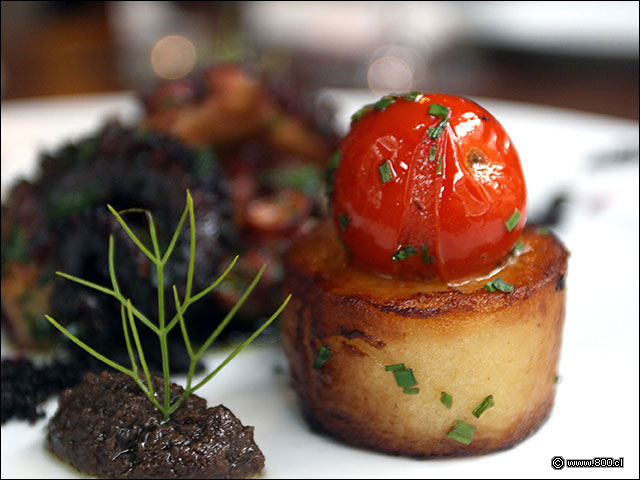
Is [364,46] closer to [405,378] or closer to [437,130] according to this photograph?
[437,130]

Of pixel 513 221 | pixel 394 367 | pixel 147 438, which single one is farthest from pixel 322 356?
pixel 513 221

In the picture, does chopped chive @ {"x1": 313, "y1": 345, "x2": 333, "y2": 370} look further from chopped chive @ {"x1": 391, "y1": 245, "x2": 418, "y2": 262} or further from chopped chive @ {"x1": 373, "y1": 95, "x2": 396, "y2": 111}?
chopped chive @ {"x1": 373, "y1": 95, "x2": 396, "y2": 111}

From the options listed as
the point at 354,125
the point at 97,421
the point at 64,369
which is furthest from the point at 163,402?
the point at 354,125

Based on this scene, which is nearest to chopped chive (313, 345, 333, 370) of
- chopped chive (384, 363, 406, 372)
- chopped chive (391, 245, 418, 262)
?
chopped chive (384, 363, 406, 372)

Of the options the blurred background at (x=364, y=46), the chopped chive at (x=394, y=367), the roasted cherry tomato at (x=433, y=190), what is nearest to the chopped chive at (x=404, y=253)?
the roasted cherry tomato at (x=433, y=190)
